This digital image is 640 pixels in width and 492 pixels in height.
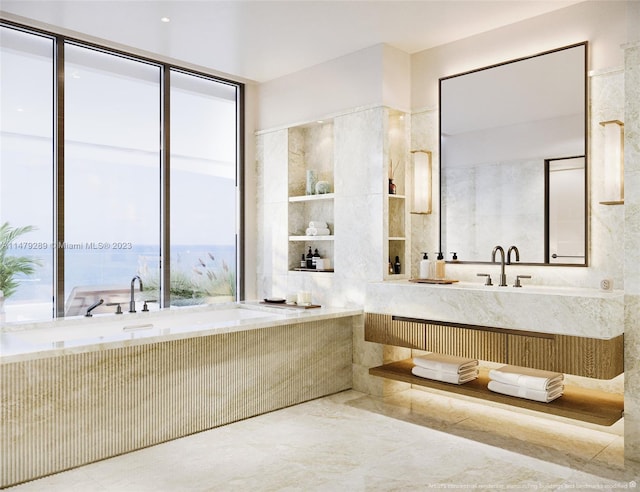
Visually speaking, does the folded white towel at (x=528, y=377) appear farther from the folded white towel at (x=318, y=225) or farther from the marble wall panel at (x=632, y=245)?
the folded white towel at (x=318, y=225)

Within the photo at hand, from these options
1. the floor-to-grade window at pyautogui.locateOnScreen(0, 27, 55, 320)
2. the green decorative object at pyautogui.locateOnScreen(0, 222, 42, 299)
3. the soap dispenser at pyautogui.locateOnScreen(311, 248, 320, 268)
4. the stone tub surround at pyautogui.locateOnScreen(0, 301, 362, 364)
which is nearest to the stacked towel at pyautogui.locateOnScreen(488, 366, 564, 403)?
the stone tub surround at pyautogui.locateOnScreen(0, 301, 362, 364)

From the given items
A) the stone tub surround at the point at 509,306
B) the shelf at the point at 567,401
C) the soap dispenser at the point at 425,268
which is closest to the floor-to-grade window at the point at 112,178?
the stone tub surround at the point at 509,306

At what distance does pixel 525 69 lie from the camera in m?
3.71

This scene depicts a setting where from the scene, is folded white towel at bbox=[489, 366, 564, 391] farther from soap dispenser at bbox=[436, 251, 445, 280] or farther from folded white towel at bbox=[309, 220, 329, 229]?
folded white towel at bbox=[309, 220, 329, 229]

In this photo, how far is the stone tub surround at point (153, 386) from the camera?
107 inches

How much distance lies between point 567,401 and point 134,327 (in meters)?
2.85

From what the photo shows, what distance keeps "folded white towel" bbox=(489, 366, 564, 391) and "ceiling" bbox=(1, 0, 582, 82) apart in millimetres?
2281

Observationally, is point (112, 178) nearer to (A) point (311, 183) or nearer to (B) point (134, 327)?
(B) point (134, 327)

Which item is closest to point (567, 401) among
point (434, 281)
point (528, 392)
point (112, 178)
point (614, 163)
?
point (528, 392)

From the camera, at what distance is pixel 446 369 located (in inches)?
142

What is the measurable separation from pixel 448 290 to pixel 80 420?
227cm

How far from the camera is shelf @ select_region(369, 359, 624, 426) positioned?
9.78ft

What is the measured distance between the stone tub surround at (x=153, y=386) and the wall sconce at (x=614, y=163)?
1912 mm

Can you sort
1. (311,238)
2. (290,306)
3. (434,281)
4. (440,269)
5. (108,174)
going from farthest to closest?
(311,238)
(290,306)
(108,174)
(440,269)
(434,281)
